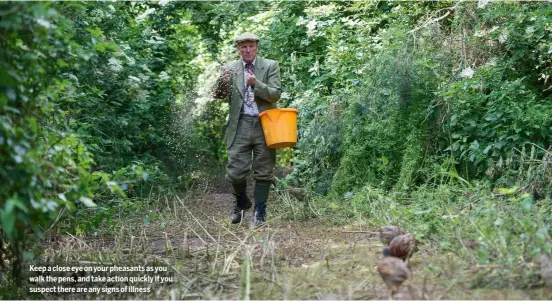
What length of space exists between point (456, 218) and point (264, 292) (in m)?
1.44

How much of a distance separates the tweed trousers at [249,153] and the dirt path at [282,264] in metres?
0.50

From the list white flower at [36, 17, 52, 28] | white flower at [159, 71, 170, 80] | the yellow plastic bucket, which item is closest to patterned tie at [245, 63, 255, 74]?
the yellow plastic bucket

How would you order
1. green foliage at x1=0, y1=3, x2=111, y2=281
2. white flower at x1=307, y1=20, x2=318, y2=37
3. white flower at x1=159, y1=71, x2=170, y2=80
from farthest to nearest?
white flower at x1=307, y1=20, x2=318, y2=37, white flower at x1=159, y1=71, x2=170, y2=80, green foliage at x1=0, y1=3, x2=111, y2=281

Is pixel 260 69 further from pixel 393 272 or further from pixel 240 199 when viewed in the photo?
pixel 393 272

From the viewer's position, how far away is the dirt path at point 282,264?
3.46 metres

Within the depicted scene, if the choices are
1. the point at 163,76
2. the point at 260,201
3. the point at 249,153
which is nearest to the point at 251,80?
the point at 249,153

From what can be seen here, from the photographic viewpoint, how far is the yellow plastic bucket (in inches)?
225

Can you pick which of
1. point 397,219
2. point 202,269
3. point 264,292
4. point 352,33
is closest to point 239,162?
point 397,219

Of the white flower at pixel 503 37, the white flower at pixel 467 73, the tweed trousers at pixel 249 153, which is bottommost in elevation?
the tweed trousers at pixel 249 153

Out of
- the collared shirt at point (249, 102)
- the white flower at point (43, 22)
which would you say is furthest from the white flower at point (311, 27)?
the white flower at point (43, 22)

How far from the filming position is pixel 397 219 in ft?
16.2

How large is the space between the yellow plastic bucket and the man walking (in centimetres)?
26

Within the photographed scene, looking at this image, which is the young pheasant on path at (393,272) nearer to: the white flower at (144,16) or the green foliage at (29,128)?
the green foliage at (29,128)

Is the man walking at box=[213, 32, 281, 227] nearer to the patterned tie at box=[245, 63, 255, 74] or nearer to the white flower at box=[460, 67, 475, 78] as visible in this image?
the patterned tie at box=[245, 63, 255, 74]
